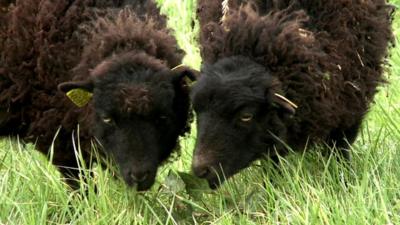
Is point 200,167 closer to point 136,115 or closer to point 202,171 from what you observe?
point 202,171

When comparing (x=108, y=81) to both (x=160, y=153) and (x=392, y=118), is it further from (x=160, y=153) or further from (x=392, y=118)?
(x=392, y=118)

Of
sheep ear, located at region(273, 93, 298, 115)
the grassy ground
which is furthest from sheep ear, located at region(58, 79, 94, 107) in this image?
sheep ear, located at region(273, 93, 298, 115)

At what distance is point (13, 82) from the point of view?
448cm

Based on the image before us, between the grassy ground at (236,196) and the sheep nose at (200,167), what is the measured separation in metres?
0.21

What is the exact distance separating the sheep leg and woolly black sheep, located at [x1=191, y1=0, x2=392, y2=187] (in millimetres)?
32

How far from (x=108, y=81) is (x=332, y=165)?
4.84ft

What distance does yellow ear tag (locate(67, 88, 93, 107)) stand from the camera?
13.5 feet

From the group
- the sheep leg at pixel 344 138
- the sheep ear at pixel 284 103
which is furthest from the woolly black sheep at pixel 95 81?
the sheep leg at pixel 344 138

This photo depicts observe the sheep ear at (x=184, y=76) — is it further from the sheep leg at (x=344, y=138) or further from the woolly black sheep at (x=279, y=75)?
the sheep leg at (x=344, y=138)

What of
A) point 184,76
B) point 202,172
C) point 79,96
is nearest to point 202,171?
point 202,172

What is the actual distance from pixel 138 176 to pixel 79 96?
0.61m

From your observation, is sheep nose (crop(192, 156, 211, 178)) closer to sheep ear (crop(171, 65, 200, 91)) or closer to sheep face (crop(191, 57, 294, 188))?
sheep face (crop(191, 57, 294, 188))

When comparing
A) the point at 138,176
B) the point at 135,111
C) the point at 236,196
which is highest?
the point at 135,111

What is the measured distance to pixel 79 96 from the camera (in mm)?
4148
